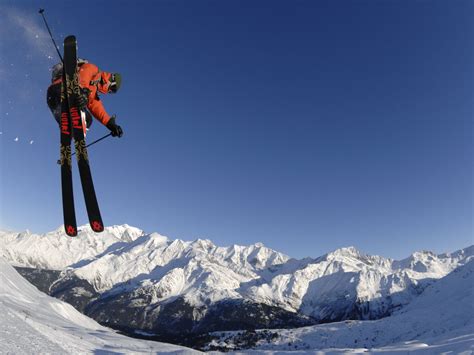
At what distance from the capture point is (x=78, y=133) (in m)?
12.9

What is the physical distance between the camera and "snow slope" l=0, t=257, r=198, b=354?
18547 millimetres

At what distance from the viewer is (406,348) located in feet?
113

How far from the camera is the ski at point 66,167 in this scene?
41.5 ft

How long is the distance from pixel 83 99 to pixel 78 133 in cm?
116

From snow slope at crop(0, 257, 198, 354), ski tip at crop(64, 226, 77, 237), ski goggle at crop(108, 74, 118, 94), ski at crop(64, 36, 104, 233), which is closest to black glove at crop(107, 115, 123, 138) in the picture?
ski at crop(64, 36, 104, 233)

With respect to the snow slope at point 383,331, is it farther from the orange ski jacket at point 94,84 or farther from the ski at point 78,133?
the orange ski jacket at point 94,84

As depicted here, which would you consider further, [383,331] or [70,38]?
[383,331]

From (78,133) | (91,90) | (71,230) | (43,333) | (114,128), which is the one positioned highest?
(91,90)

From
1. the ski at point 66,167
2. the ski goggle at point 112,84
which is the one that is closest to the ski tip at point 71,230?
the ski at point 66,167

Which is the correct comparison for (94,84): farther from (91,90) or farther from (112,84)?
(112,84)

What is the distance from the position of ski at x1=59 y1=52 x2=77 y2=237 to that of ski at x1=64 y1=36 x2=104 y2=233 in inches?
9.0

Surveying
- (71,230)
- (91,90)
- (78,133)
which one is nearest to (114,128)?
(78,133)

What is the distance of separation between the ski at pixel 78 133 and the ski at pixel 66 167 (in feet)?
Answer: 0.75

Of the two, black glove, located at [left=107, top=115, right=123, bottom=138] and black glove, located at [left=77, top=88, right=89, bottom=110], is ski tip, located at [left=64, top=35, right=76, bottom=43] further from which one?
black glove, located at [left=107, top=115, right=123, bottom=138]
